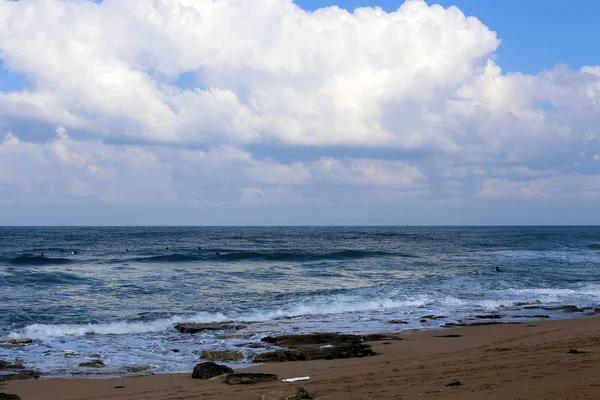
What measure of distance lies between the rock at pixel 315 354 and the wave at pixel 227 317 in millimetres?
5675

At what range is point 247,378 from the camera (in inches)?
384

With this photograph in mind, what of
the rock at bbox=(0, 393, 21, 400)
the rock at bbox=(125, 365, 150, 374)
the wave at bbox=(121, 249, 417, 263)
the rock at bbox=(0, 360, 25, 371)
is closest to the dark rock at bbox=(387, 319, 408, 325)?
the rock at bbox=(125, 365, 150, 374)

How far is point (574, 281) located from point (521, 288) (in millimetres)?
4969

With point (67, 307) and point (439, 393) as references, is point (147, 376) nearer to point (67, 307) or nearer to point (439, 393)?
point (439, 393)

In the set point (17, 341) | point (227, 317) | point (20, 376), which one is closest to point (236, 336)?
point (227, 317)

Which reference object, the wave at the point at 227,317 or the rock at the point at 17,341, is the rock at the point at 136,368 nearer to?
the rock at the point at 17,341

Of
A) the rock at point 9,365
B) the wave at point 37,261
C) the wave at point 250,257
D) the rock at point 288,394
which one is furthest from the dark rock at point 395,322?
the wave at point 37,261

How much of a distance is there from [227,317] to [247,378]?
9437 millimetres

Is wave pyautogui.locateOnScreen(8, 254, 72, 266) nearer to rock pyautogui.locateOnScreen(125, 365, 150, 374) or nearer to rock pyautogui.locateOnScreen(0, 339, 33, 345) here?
rock pyautogui.locateOnScreen(0, 339, 33, 345)

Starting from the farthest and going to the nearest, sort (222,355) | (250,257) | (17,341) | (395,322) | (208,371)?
(250,257)
(395,322)
(17,341)
(222,355)
(208,371)

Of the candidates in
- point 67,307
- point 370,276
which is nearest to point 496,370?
point 67,307

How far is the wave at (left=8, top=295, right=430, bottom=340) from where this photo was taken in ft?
52.7

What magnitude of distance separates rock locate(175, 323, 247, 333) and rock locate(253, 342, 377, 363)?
427 cm

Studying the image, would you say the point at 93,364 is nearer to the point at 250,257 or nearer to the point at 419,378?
the point at 419,378
